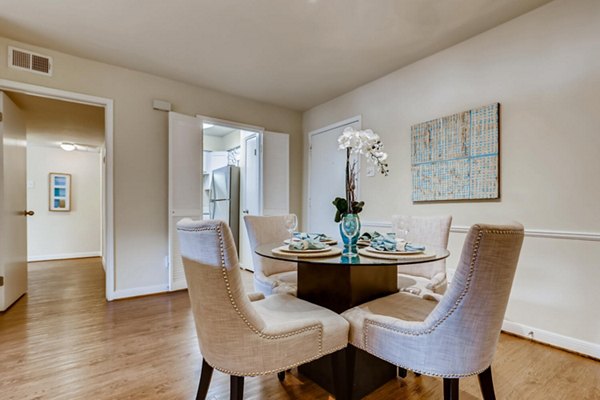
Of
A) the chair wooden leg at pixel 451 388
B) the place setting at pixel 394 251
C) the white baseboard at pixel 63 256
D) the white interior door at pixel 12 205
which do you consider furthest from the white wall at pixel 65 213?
the chair wooden leg at pixel 451 388

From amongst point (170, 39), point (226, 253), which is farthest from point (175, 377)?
point (170, 39)

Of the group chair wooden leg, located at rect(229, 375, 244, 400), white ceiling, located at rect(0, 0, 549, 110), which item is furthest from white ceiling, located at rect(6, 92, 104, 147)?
chair wooden leg, located at rect(229, 375, 244, 400)

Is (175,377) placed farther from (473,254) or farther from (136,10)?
(136,10)

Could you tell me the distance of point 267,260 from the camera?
2.35 metres

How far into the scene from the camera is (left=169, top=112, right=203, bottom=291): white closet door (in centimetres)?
349

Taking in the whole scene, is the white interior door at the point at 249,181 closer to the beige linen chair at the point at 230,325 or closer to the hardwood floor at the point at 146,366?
the hardwood floor at the point at 146,366

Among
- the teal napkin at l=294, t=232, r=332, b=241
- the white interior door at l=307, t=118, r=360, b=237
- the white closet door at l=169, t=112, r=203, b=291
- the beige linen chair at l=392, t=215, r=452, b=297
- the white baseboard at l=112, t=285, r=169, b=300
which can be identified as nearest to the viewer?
the teal napkin at l=294, t=232, r=332, b=241

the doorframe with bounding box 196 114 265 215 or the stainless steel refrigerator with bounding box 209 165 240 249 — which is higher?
the doorframe with bounding box 196 114 265 215

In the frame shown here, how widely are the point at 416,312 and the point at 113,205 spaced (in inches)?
124

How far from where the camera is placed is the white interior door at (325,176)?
160 inches

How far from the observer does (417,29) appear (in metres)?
2.53

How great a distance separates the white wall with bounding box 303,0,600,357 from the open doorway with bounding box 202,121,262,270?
269 centimetres

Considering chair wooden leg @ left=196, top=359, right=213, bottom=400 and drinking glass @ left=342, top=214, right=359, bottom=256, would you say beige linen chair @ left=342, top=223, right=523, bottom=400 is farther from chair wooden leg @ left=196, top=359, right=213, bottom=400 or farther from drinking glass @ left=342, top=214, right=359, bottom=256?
chair wooden leg @ left=196, top=359, right=213, bottom=400

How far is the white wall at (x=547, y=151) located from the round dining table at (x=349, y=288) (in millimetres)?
1192
